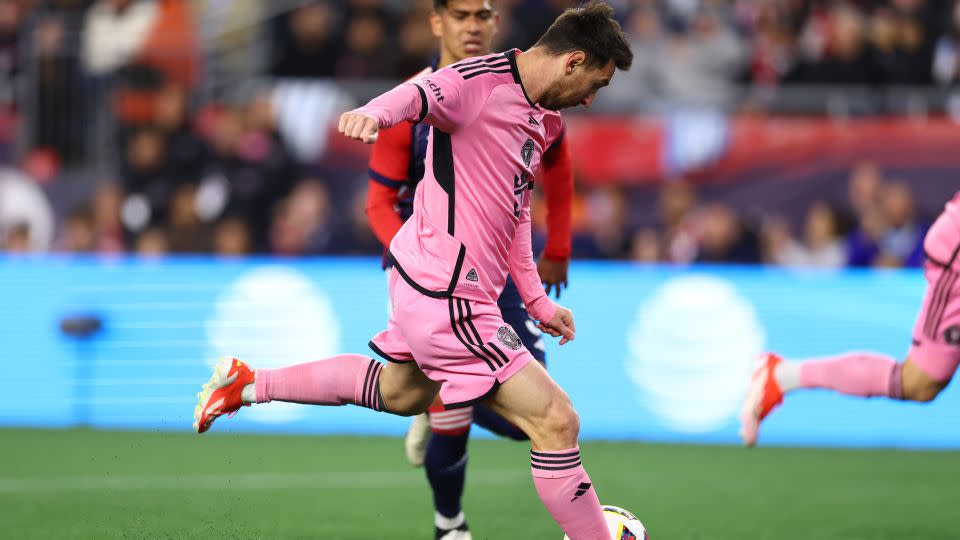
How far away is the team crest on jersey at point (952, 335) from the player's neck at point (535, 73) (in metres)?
2.17

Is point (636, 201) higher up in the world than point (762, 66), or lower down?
lower down

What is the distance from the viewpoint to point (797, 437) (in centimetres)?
970

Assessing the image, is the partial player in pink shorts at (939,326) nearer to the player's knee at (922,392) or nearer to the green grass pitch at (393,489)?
the player's knee at (922,392)

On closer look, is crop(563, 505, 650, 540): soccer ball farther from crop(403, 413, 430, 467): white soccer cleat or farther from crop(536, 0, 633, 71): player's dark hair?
crop(403, 413, 430, 467): white soccer cleat

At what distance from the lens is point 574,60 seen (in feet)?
15.0

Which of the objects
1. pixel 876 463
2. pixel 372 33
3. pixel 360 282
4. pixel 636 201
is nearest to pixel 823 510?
pixel 876 463

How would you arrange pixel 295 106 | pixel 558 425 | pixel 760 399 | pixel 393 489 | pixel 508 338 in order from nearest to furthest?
pixel 558 425
pixel 508 338
pixel 760 399
pixel 393 489
pixel 295 106

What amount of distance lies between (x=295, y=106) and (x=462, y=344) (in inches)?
343

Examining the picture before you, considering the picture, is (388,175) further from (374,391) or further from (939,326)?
(939,326)

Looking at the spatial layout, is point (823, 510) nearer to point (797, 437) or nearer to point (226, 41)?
point (797, 437)

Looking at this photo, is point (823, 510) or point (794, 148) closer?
point (823, 510)

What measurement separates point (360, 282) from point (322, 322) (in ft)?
1.32

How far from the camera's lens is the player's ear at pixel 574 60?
458 centimetres

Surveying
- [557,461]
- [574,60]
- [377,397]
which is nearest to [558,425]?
[557,461]
